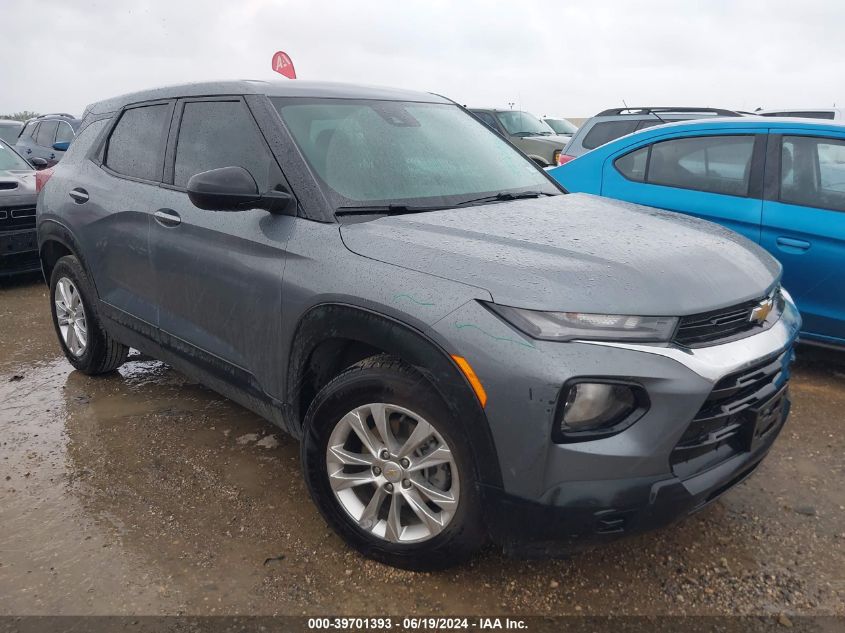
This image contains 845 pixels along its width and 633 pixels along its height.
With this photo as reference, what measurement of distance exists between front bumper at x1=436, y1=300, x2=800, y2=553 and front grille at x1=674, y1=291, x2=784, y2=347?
0.05 m

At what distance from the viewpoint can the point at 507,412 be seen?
1938 mm

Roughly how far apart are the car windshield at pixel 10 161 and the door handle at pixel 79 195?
4.41m

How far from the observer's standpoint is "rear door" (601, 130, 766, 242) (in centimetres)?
423

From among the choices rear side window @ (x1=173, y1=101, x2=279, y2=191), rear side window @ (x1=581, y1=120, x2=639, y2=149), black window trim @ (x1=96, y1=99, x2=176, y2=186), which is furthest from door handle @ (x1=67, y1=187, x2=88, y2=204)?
rear side window @ (x1=581, y1=120, x2=639, y2=149)

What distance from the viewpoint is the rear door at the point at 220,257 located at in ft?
8.83

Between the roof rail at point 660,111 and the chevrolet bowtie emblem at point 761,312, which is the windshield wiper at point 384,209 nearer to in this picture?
the chevrolet bowtie emblem at point 761,312

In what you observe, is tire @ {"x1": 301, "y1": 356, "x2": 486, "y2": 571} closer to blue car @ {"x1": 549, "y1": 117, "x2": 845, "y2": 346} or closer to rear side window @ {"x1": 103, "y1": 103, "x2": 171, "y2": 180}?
rear side window @ {"x1": 103, "y1": 103, "x2": 171, "y2": 180}

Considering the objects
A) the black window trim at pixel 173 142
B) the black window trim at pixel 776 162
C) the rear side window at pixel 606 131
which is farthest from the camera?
the rear side window at pixel 606 131

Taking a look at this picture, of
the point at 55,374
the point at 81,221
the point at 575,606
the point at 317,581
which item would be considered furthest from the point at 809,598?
the point at 55,374

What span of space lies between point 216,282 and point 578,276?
5.23 feet

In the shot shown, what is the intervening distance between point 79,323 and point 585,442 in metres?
3.54

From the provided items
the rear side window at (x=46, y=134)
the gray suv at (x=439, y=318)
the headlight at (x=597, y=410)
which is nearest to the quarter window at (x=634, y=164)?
the gray suv at (x=439, y=318)

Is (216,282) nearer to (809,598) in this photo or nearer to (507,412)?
(507,412)

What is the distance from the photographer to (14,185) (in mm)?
6734
